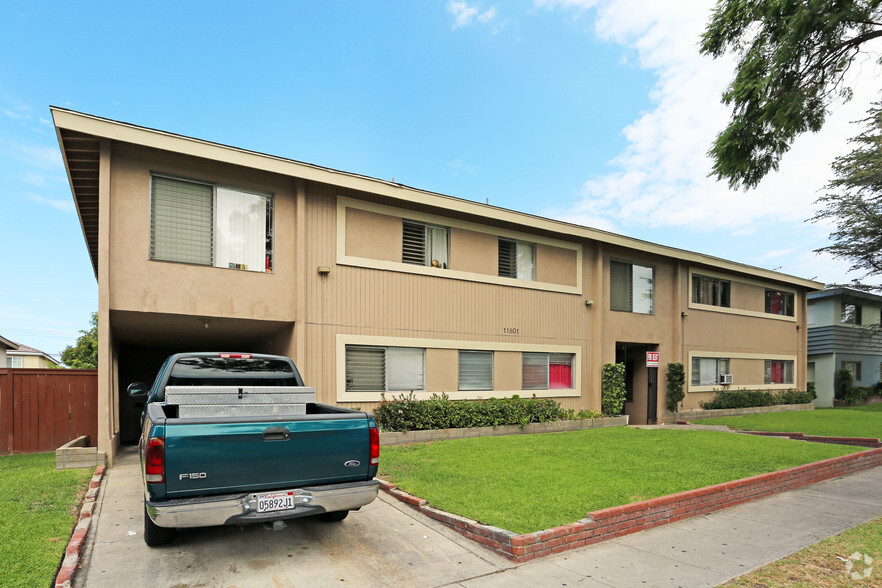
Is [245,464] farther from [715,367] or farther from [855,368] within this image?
[855,368]

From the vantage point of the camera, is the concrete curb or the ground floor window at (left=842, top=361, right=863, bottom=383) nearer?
the concrete curb

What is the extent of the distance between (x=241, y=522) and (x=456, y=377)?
884 cm

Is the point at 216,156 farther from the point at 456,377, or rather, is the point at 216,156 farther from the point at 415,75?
the point at 415,75

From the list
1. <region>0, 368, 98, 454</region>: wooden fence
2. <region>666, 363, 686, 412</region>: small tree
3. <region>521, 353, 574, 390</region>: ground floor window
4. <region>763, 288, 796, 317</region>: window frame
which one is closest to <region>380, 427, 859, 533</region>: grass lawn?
<region>521, 353, 574, 390</region>: ground floor window

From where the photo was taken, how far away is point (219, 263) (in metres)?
10.1

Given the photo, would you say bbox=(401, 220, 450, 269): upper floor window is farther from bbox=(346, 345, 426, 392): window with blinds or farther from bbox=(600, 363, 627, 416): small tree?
bbox=(600, 363, 627, 416): small tree

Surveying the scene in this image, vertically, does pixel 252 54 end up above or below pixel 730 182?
above

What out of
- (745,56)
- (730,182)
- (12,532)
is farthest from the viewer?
(730,182)

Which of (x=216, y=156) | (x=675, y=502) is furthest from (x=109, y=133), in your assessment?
(x=675, y=502)

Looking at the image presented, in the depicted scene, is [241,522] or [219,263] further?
[219,263]

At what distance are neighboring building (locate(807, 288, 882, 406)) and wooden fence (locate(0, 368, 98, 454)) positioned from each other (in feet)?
99.2

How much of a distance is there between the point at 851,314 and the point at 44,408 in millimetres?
33658

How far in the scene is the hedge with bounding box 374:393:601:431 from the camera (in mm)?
11242

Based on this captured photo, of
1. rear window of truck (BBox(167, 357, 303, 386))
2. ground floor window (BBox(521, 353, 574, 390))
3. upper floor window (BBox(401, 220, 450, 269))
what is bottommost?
ground floor window (BBox(521, 353, 574, 390))
